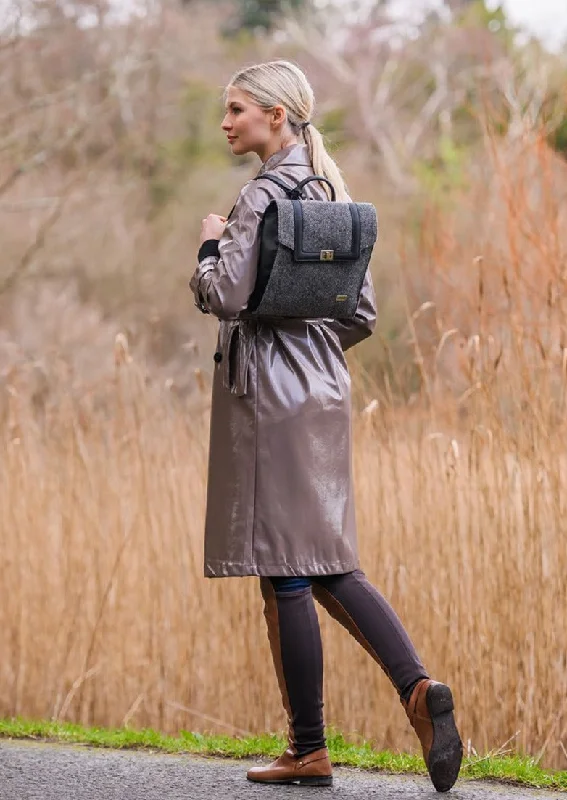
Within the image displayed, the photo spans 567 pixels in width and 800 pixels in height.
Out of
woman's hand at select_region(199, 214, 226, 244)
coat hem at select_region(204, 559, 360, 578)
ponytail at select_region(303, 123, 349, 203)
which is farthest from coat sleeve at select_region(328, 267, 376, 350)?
coat hem at select_region(204, 559, 360, 578)

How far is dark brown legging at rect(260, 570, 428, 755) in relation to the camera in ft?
9.98

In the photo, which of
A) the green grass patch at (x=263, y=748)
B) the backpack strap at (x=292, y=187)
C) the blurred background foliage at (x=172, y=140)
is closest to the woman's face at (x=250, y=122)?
the backpack strap at (x=292, y=187)

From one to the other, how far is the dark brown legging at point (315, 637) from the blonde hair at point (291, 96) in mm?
905

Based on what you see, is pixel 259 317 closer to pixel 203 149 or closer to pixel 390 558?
pixel 390 558

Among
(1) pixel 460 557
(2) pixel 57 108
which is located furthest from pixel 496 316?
(2) pixel 57 108

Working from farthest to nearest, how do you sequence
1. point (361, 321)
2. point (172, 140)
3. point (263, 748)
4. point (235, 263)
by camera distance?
point (172, 140) → point (263, 748) → point (361, 321) → point (235, 263)

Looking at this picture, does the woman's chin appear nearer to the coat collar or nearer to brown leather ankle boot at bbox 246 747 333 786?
the coat collar

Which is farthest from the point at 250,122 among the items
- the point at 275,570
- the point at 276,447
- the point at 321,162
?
the point at 275,570

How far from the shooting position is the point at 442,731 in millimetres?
2941

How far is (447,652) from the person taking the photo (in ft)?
12.9

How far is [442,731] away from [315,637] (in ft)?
1.18

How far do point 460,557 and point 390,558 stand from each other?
27 cm

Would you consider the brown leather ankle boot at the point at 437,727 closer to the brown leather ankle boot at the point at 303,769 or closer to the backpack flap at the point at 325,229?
the brown leather ankle boot at the point at 303,769

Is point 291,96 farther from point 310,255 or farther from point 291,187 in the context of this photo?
point 310,255
